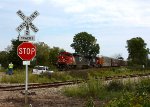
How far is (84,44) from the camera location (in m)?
140

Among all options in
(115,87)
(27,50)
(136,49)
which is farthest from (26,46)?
(136,49)

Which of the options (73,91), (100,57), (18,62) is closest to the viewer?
(73,91)

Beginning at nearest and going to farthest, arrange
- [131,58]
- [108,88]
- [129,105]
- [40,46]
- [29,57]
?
1. [129,105]
2. [29,57]
3. [108,88]
4. [40,46]
5. [131,58]

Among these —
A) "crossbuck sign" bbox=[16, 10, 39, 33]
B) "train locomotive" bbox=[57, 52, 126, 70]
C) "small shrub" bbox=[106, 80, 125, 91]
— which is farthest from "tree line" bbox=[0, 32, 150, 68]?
"crossbuck sign" bbox=[16, 10, 39, 33]

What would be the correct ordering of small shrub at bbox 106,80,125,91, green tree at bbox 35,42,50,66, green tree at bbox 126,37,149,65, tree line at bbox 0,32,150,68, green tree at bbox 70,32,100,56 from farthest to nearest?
green tree at bbox 70,32,100,56 → green tree at bbox 126,37,149,65 → tree line at bbox 0,32,150,68 → green tree at bbox 35,42,50,66 → small shrub at bbox 106,80,125,91

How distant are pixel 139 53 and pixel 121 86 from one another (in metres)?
104

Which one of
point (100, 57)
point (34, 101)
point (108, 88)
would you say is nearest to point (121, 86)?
point (108, 88)

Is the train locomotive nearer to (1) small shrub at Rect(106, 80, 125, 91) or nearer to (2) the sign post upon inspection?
(1) small shrub at Rect(106, 80, 125, 91)

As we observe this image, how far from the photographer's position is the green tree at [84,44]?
136 m

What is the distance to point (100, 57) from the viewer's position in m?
80.5

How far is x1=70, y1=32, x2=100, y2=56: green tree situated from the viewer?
136 metres

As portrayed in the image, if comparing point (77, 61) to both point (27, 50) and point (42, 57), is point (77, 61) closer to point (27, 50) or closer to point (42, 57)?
point (42, 57)

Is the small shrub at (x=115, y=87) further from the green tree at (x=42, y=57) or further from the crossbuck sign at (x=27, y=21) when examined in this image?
the green tree at (x=42, y=57)

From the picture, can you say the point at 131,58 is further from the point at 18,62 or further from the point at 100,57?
the point at 18,62
